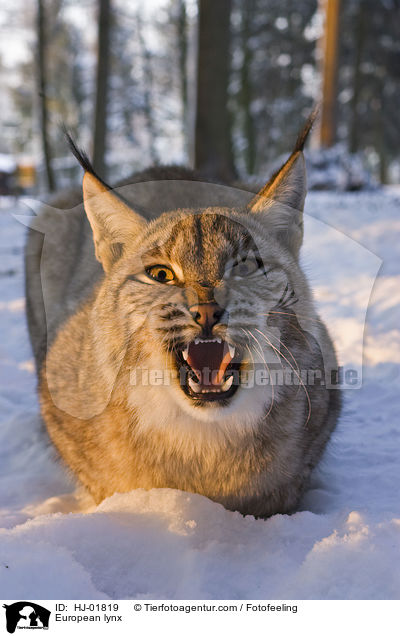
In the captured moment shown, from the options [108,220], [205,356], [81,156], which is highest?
[81,156]

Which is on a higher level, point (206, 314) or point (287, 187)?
point (287, 187)

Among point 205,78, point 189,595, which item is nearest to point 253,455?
point 189,595

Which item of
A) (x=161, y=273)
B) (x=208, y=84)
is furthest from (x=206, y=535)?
(x=208, y=84)

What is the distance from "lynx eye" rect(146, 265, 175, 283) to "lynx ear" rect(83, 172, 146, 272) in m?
0.33

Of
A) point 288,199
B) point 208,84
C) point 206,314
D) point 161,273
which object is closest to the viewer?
point 206,314

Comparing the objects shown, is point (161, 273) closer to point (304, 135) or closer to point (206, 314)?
point (206, 314)

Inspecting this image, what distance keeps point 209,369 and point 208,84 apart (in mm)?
7706

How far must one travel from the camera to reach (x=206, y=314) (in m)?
2.39

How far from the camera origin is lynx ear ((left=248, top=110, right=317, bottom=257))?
277 cm

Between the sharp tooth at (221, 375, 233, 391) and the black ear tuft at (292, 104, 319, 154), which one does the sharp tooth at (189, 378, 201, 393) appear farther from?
the black ear tuft at (292, 104, 319, 154)

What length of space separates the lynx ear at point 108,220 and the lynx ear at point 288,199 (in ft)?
2.02
